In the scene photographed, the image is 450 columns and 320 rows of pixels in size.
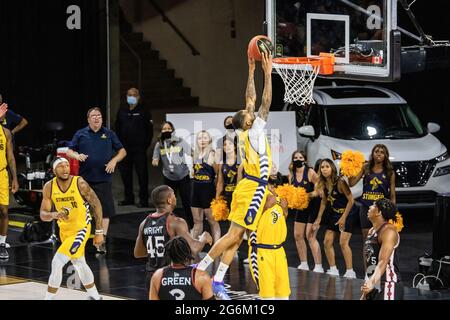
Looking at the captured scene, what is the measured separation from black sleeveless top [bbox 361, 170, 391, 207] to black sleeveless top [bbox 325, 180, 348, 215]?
35 centimetres

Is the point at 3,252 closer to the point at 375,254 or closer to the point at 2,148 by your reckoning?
the point at 2,148

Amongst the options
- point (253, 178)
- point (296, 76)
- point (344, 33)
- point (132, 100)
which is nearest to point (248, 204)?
point (253, 178)

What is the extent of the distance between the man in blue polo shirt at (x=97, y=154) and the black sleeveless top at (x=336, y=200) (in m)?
3.19

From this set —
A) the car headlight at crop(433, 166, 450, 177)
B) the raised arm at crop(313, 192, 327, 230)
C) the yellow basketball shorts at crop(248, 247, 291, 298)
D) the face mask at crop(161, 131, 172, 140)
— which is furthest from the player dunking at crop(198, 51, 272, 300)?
the car headlight at crop(433, 166, 450, 177)

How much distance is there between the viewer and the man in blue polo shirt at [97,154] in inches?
609

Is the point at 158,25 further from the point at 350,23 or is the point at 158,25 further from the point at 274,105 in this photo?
the point at 350,23

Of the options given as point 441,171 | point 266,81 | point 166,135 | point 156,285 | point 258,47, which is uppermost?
point 258,47

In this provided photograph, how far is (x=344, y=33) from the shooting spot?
44.4 feet

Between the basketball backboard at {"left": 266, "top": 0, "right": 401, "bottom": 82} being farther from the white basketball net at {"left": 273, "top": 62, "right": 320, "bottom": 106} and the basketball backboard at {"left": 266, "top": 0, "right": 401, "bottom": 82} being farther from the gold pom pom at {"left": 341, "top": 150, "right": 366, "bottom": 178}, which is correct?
the gold pom pom at {"left": 341, "top": 150, "right": 366, "bottom": 178}

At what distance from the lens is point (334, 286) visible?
514 inches

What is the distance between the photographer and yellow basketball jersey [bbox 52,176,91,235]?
38.8 ft

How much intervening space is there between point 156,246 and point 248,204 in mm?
1080

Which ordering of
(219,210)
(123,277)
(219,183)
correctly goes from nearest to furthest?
(123,277) → (219,210) → (219,183)

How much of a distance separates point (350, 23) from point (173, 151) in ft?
13.4
